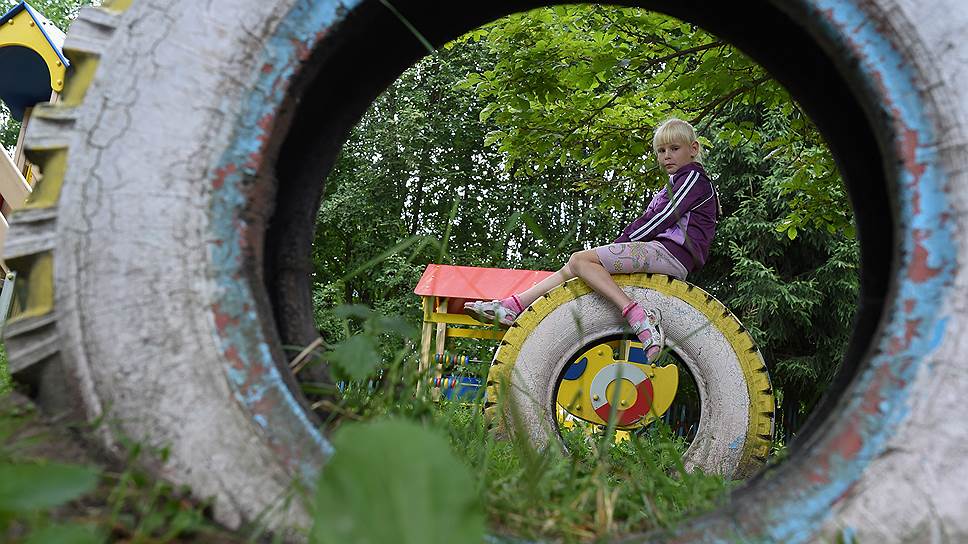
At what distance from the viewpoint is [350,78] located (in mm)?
1729

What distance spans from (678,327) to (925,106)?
2156 mm

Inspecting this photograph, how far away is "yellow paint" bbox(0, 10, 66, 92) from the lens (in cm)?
616

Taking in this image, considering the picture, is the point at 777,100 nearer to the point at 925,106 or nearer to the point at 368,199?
the point at 925,106

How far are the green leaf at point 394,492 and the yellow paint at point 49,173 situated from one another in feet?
2.28

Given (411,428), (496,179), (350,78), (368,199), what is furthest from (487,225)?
(411,428)

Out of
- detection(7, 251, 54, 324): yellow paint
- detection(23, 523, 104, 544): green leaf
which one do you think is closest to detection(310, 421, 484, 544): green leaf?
detection(23, 523, 104, 544): green leaf

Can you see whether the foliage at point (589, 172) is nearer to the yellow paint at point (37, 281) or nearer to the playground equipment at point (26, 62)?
the yellow paint at point (37, 281)

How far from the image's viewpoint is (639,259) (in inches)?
131

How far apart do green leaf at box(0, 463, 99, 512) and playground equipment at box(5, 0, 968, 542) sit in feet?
0.92

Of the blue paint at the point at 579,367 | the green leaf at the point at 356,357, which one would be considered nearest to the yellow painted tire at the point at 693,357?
the blue paint at the point at 579,367

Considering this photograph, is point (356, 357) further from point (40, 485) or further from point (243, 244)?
point (40, 485)

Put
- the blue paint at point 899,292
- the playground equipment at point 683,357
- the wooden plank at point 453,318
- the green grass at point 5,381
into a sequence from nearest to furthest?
1. the blue paint at point 899,292
2. the green grass at point 5,381
3. the playground equipment at point 683,357
4. the wooden plank at point 453,318

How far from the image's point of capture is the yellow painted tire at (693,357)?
10.2 ft

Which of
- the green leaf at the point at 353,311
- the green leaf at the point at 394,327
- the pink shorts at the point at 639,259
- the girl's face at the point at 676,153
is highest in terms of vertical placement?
the girl's face at the point at 676,153
